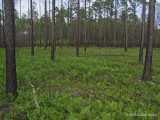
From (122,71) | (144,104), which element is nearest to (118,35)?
(122,71)

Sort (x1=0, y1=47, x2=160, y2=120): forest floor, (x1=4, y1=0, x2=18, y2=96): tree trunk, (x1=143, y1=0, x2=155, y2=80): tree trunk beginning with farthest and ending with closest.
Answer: (x1=143, y1=0, x2=155, y2=80): tree trunk, (x1=4, y1=0, x2=18, y2=96): tree trunk, (x1=0, y1=47, x2=160, y2=120): forest floor

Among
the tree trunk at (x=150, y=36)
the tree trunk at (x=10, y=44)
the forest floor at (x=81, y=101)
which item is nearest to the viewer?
the forest floor at (x=81, y=101)

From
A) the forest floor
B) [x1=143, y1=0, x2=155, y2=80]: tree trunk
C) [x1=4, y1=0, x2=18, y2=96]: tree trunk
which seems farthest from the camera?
[x1=143, y1=0, x2=155, y2=80]: tree trunk

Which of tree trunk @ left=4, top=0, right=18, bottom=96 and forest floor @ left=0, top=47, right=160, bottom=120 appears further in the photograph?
tree trunk @ left=4, top=0, right=18, bottom=96

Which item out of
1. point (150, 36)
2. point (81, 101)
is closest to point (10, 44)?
point (81, 101)

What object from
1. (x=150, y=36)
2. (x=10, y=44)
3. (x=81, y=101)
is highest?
(x=150, y=36)

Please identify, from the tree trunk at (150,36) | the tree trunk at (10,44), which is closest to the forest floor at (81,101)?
the tree trunk at (10,44)

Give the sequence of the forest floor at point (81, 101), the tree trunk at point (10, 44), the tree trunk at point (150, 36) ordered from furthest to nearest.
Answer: the tree trunk at point (150, 36) < the tree trunk at point (10, 44) < the forest floor at point (81, 101)

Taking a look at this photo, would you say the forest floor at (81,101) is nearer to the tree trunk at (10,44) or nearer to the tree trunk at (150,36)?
the tree trunk at (10,44)

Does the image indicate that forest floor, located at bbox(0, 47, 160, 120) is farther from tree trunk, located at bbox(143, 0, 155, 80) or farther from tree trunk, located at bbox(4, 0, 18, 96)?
tree trunk, located at bbox(143, 0, 155, 80)

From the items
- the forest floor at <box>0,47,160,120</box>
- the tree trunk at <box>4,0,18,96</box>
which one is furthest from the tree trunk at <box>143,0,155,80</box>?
the tree trunk at <box>4,0,18,96</box>

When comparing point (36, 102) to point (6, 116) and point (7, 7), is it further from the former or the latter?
point (7, 7)

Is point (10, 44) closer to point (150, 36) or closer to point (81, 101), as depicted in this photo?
point (81, 101)

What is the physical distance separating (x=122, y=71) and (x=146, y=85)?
7.70 ft
